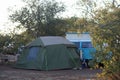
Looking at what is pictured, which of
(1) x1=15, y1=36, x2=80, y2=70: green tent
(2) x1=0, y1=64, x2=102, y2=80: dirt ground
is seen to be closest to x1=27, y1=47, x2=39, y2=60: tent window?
(1) x1=15, y1=36, x2=80, y2=70: green tent

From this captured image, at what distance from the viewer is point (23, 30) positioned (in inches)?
1282

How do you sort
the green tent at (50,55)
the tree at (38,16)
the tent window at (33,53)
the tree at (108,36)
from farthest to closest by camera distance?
the tree at (38,16), the tent window at (33,53), the green tent at (50,55), the tree at (108,36)

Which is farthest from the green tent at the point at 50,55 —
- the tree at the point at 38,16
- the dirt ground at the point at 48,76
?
the tree at the point at 38,16

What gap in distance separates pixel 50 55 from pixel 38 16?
1150 cm

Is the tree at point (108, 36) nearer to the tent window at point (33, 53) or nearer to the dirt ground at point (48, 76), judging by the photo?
the dirt ground at point (48, 76)

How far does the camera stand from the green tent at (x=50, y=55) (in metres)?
20.5

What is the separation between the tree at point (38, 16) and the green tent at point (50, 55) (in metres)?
9.83

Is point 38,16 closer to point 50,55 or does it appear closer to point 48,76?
point 50,55

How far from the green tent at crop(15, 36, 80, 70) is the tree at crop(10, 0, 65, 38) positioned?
32.2 feet

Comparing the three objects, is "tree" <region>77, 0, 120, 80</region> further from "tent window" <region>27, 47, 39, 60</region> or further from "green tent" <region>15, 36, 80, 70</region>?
"tent window" <region>27, 47, 39, 60</region>

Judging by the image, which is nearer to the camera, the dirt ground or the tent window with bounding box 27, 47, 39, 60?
the dirt ground

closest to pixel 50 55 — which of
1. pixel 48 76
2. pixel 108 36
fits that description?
pixel 48 76

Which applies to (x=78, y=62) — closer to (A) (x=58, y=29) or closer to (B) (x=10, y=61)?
(B) (x=10, y=61)

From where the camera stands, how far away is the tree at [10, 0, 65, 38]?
104 feet
